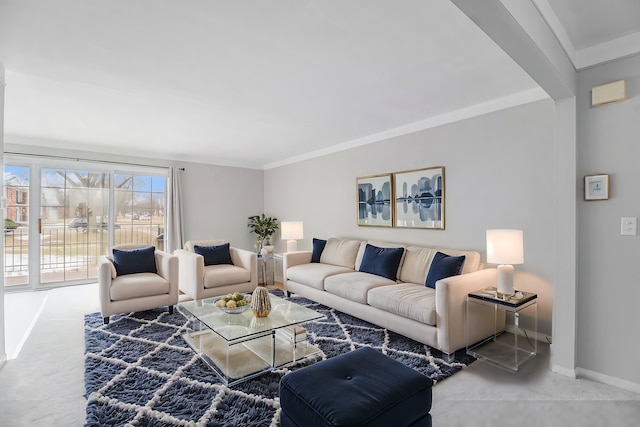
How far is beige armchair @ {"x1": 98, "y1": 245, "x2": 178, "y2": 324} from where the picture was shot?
3.60 metres

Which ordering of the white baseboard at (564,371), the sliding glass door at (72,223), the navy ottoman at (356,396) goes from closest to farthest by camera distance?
the navy ottoman at (356,396)
the white baseboard at (564,371)
the sliding glass door at (72,223)

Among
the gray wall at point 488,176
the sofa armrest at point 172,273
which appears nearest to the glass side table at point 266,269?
the gray wall at point 488,176

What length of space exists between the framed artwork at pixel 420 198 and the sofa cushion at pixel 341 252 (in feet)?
2.31

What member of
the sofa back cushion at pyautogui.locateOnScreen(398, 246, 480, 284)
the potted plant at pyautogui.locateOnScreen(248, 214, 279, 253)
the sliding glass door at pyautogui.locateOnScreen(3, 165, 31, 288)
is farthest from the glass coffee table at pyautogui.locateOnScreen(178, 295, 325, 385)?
the sliding glass door at pyautogui.locateOnScreen(3, 165, 31, 288)

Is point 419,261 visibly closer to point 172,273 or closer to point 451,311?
point 451,311

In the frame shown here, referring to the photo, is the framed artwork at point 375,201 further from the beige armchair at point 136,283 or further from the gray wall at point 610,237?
the beige armchair at point 136,283

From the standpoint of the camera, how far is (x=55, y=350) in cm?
296

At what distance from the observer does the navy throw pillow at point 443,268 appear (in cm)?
318

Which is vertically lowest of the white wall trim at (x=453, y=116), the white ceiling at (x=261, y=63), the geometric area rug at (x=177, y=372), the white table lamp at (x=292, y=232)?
the geometric area rug at (x=177, y=372)

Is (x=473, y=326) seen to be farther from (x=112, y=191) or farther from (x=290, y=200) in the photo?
(x=112, y=191)

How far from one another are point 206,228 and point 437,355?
4927 millimetres

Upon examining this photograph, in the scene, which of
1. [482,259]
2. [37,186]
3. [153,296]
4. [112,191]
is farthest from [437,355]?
[37,186]

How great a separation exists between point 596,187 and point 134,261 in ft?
15.5

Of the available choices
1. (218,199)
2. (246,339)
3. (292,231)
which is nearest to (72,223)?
(218,199)
